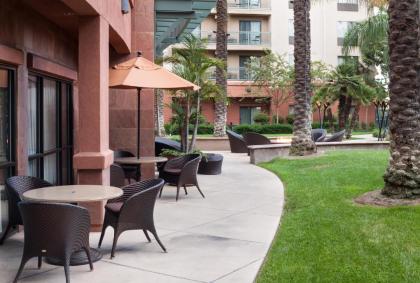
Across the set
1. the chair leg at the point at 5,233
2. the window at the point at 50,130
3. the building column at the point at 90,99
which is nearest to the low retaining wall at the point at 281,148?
the window at the point at 50,130

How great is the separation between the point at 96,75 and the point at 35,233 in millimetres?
3163

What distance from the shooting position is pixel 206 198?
37.9 ft

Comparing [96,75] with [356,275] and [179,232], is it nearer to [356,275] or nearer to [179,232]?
[179,232]

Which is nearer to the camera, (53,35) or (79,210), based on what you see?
(79,210)

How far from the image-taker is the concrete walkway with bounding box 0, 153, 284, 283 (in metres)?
6.10

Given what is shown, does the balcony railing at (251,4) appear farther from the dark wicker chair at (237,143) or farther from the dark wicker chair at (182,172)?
the dark wicker chair at (182,172)

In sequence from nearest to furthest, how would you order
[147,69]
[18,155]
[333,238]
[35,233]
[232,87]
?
[35,233]
[333,238]
[18,155]
[147,69]
[232,87]

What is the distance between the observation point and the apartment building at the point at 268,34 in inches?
2041

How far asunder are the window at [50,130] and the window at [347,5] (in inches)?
1780

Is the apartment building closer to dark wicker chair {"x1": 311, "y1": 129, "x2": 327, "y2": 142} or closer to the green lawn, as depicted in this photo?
dark wicker chair {"x1": 311, "y1": 129, "x2": 327, "y2": 142}

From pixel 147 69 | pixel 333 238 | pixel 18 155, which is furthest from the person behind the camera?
pixel 147 69

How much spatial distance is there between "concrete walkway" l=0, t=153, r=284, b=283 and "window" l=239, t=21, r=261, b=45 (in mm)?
41547

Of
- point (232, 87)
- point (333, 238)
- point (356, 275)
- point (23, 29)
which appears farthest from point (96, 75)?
point (232, 87)

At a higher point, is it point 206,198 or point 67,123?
point 67,123
